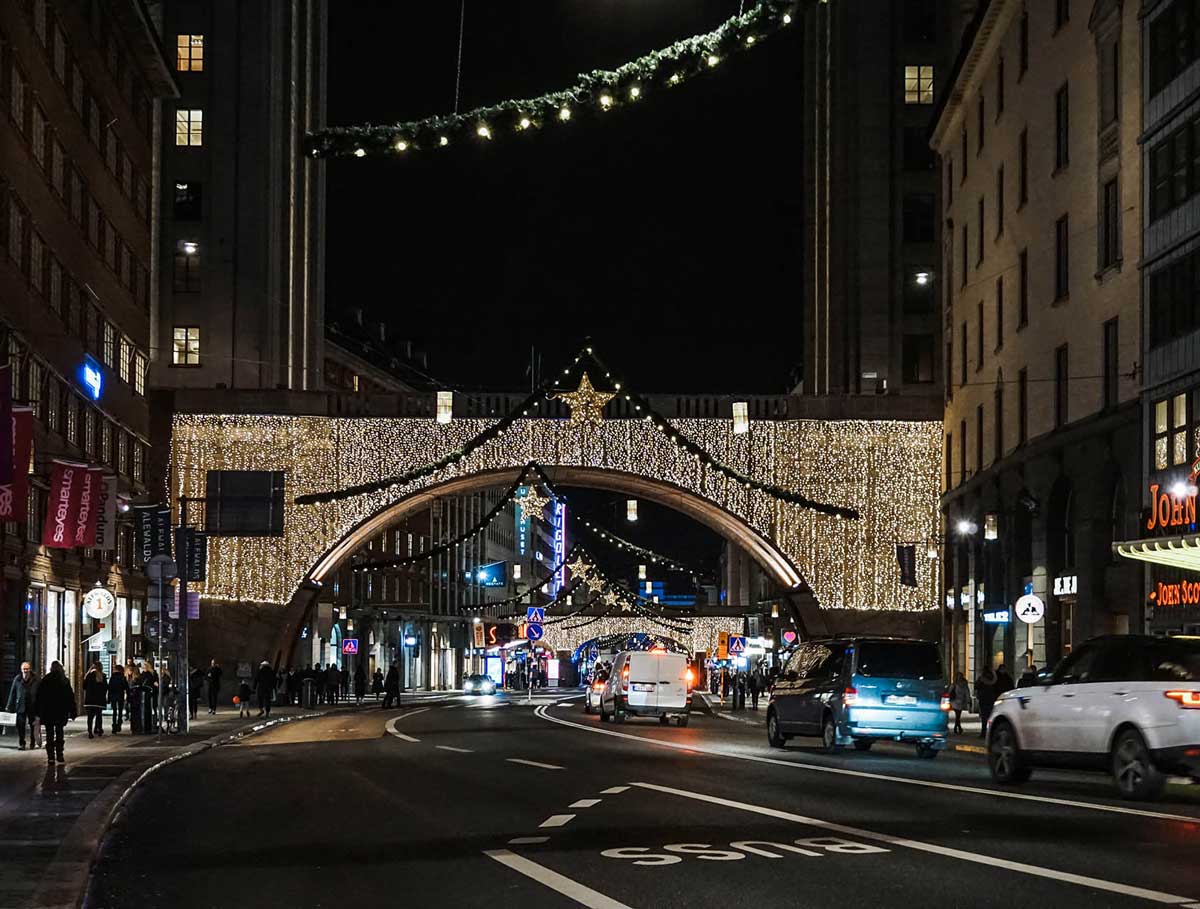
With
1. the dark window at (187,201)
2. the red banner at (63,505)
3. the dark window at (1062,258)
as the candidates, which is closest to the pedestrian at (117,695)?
the red banner at (63,505)

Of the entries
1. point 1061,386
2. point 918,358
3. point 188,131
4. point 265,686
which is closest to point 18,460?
point 265,686

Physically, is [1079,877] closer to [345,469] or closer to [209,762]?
[209,762]

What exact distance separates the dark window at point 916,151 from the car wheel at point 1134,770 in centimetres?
5828

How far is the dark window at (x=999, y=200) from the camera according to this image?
5456cm

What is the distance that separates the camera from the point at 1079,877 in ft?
41.4

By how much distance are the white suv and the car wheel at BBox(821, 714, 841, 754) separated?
24.0 feet

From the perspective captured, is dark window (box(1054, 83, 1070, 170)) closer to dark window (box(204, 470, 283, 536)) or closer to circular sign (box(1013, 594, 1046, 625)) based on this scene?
circular sign (box(1013, 594, 1046, 625))

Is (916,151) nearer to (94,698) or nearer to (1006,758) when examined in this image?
(94,698)

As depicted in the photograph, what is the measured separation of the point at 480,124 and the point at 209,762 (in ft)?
36.4

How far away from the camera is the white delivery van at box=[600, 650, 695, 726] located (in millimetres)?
46844

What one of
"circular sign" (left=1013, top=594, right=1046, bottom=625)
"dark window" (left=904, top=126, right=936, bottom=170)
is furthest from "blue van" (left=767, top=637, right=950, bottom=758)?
"dark window" (left=904, top=126, right=936, bottom=170)

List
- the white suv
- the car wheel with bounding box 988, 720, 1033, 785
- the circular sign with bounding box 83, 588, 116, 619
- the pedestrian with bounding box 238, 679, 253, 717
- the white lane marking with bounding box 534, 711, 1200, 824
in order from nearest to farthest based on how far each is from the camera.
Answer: the white lane marking with bounding box 534, 711, 1200, 824 < the white suv < the car wheel with bounding box 988, 720, 1033, 785 < the circular sign with bounding box 83, 588, 116, 619 < the pedestrian with bounding box 238, 679, 253, 717

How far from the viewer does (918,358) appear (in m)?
76.1

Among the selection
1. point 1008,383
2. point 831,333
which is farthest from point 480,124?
point 831,333
